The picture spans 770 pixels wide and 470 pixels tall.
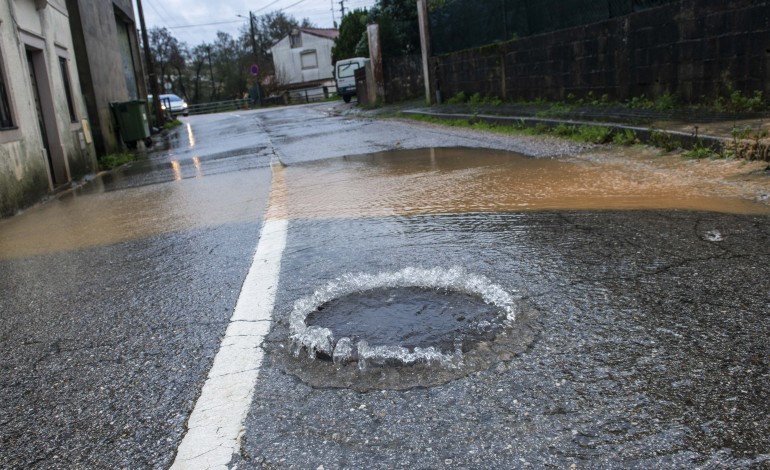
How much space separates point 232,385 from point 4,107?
772 cm

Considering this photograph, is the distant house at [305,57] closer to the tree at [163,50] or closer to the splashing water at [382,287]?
the tree at [163,50]

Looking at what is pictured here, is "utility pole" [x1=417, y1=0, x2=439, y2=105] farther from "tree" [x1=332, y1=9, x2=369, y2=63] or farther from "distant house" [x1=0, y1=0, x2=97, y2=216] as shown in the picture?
"tree" [x1=332, y1=9, x2=369, y2=63]

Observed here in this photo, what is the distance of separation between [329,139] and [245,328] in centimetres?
1145

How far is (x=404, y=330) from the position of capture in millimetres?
2797

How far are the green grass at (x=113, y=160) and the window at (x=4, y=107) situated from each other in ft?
17.2

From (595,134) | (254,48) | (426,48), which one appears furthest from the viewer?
(254,48)

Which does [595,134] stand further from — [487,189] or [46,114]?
[46,114]

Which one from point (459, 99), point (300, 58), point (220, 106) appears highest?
point (300, 58)

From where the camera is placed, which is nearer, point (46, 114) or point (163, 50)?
point (46, 114)

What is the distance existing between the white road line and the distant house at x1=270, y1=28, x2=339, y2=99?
7176 cm

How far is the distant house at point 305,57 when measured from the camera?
73250 mm

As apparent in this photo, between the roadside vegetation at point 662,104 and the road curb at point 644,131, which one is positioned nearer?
the road curb at point 644,131

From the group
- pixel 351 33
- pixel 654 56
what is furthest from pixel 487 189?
pixel 351 33

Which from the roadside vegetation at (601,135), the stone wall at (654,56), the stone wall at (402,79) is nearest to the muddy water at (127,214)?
the roadside vegetation at (601,135)
